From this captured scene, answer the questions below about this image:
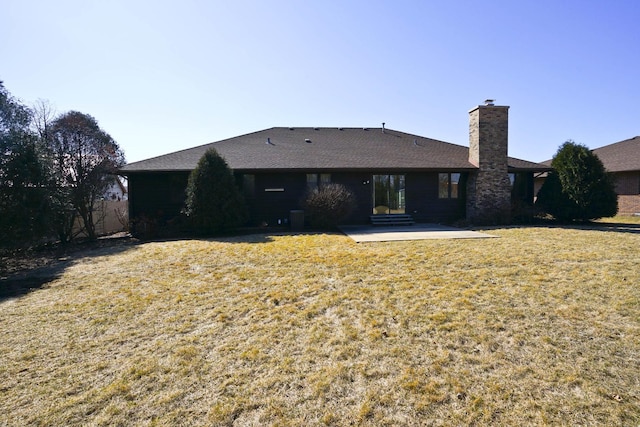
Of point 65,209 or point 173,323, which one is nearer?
point 173,323

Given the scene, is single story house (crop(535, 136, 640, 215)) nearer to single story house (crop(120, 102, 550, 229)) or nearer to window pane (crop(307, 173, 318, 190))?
single story house (crop(120, 102, 550, 229))

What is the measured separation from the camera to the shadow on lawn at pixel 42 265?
5.98 m

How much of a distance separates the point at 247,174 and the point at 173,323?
31.6 ft

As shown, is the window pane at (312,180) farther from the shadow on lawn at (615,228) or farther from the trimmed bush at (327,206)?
the shadow on lawn at (615,228)

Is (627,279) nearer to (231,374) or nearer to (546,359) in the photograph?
(546,359)

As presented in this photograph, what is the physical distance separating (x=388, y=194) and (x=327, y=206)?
12.0 feet

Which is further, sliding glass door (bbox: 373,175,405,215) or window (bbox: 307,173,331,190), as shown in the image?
sliding glass door (bbox: 373,175,405,215)

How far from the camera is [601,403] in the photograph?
2.50m

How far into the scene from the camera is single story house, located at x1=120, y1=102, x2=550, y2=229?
42.3 ft

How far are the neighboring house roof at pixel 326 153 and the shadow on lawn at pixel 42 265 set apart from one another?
333 cm

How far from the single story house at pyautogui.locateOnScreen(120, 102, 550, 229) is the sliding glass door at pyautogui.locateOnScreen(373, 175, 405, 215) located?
0.14ft

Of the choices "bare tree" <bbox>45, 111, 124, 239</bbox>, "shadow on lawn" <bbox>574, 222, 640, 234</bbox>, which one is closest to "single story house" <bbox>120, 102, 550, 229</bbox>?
"bare tree" <bbox>45, 111, 124, 239</bbox>

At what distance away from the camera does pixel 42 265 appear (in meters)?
7.91

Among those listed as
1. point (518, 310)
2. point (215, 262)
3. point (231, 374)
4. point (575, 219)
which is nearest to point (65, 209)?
point (215, 262)
